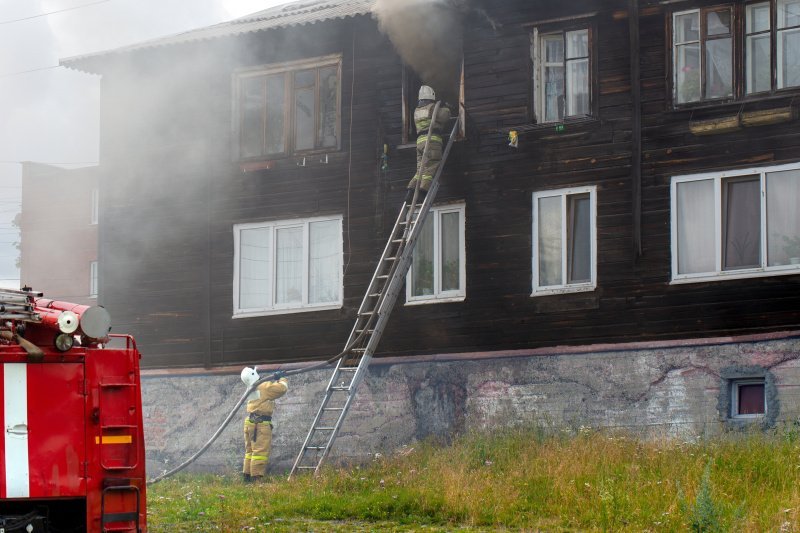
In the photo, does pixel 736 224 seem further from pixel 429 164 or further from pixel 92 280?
pixel 92 280

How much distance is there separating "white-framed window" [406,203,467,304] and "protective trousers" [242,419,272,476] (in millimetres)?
3043

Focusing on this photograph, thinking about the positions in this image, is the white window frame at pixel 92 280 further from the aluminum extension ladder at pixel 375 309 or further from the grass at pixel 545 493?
the grass at pixel 545 493

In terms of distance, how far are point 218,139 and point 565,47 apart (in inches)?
257

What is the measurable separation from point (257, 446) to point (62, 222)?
3881 cm

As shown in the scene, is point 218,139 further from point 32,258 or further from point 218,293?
point 32,258

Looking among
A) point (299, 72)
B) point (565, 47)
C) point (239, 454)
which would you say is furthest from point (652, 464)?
point (299, 72)

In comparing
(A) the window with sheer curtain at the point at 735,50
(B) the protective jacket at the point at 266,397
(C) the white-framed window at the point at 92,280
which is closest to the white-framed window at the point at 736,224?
(A) the window with sheer curtain at the point at 735,50

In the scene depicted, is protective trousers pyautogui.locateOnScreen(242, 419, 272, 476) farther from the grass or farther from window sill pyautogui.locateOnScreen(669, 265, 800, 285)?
window sill pyautogui.locateOnScreen(669, 265, 800, 285)

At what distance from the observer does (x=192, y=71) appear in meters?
23.4

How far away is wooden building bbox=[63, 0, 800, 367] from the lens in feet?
59.2

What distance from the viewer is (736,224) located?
17969 millimetres

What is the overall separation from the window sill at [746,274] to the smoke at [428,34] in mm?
5214

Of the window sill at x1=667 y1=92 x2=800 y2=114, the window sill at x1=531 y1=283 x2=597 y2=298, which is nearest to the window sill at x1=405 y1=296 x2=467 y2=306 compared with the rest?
the window sill at x1=531 y1=283 x2=597 y2=298

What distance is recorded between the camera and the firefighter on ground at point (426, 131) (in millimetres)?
19969
